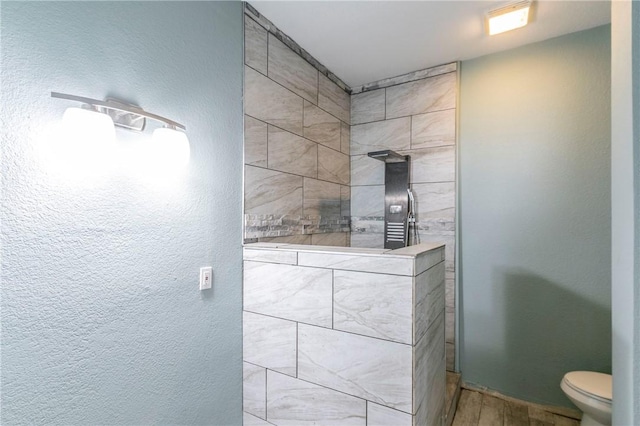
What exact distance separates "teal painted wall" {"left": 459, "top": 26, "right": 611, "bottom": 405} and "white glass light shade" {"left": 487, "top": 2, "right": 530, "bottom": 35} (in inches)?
13.5

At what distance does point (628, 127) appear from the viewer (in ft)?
3.12

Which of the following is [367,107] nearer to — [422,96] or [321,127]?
[422,96]

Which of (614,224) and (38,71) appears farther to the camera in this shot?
(614,224)

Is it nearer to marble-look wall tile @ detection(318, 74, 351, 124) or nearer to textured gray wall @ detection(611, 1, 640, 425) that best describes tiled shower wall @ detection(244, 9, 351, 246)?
marble-look wall tile @ detection(318, 74, 351, 124)

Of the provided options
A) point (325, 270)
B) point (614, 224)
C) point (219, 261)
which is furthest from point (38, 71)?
point (614, 224)

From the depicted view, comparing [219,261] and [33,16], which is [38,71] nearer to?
[33,16]

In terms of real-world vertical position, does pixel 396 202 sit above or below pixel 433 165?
below

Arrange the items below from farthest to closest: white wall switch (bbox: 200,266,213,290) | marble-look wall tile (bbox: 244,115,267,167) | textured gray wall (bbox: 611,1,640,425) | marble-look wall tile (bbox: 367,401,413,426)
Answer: marble-look wall tile (bbox: 244,115,267,167), white wall switch (bbox: 200,266,213,290), marble-look wall tile (bbox: 367,401,413,426), textured gray wall (bbox: 611,1,640,425)

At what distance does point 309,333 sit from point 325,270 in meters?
0.32

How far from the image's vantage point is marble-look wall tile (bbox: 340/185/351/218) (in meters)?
2.69

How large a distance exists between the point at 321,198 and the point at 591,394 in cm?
199

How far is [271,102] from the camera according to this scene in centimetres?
186

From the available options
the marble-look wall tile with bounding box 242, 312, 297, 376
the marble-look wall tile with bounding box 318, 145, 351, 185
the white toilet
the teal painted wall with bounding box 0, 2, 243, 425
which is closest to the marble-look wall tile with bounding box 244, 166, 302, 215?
the teal painted wall with bounding box 0, 2, 243, 425

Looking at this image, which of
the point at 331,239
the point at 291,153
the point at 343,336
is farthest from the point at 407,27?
the point at 343,336
